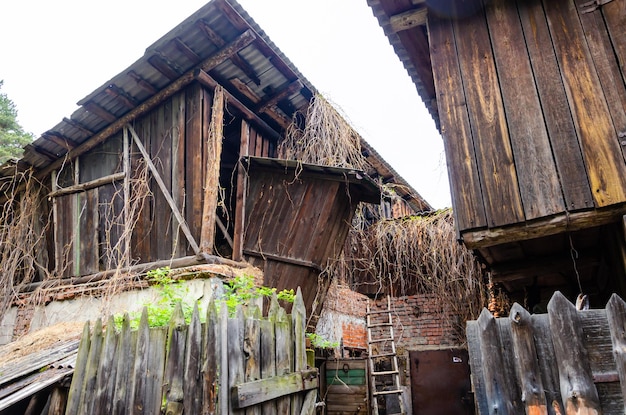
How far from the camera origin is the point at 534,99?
3365 millimetres

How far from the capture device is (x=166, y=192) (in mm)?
6082

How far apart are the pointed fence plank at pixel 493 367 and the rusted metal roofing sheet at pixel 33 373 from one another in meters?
3.22

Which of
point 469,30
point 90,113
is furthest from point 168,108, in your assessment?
point 469,30

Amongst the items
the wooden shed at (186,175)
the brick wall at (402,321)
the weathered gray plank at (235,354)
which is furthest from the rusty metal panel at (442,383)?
the weathered gray plank at (235,354)

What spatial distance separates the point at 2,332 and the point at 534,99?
8.36m

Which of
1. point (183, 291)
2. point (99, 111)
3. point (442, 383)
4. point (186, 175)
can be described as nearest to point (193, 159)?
point (186, 175)

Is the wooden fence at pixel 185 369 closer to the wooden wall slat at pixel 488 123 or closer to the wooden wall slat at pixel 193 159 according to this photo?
the wooden wall slat at pixel 488 123

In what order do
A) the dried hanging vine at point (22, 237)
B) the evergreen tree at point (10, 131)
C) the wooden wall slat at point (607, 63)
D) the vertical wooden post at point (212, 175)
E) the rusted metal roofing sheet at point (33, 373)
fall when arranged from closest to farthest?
the wooden wall slat at point (607, 63), the rusted metal roofing sheet at point (33, 373), the vertical wooden post at point (212, 175), the dried hanging vine at point (22, 237), the evergreen tree at point (10, 131)

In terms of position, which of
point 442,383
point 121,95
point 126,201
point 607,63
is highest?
point 121,95

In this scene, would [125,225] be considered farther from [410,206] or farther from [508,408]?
[410,206]

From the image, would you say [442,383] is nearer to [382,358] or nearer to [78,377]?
[382,358]

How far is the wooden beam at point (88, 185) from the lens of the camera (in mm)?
6621

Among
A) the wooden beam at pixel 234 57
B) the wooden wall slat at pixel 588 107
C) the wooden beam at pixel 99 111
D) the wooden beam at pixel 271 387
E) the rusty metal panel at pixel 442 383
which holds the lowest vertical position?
the rusty metal panel at pixel 442 383

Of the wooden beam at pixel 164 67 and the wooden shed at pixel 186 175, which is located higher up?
the wooden beam at pixel 164 67
